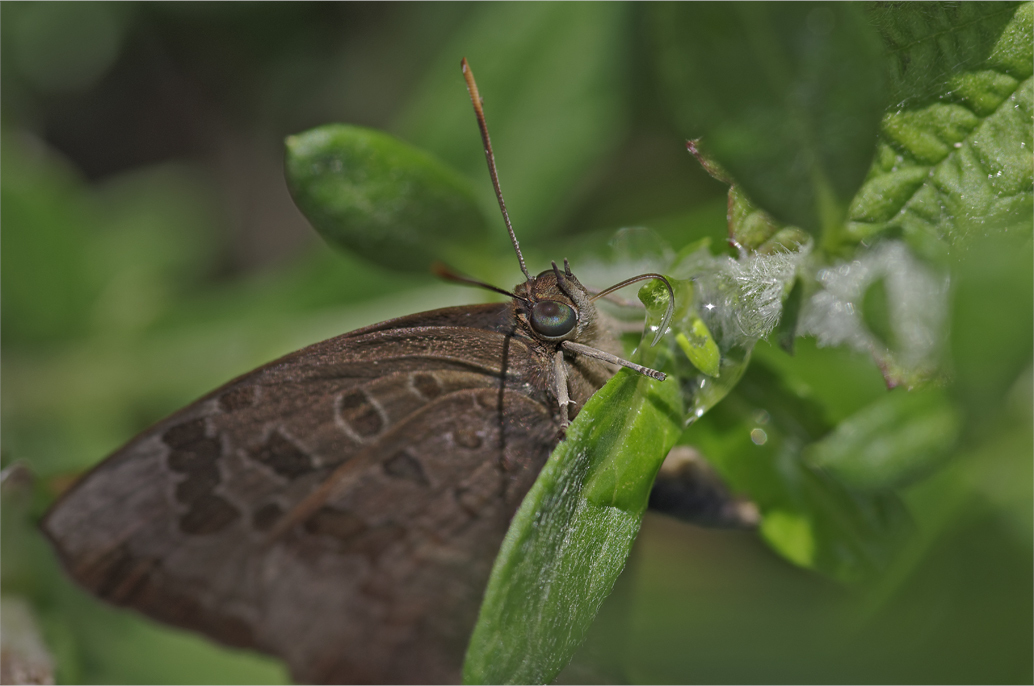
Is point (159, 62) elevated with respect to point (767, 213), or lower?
elevated

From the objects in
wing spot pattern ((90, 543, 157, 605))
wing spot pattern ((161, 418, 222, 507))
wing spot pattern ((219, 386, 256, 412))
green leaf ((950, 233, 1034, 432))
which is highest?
green leaf ((950, 233, 1034, 432))

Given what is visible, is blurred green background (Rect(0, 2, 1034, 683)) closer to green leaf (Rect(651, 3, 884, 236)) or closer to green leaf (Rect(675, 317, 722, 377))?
green leaf (Rect(651, 3, 884, 236))

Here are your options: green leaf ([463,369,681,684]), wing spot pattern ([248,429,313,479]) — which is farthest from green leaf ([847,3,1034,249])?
wing spot pattern ([248,429,313,479])

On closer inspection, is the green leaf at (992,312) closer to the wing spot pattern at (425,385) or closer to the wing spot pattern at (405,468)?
the wing spot pattern at (425,385)

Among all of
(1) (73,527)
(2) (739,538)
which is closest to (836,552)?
(2) (739,538)

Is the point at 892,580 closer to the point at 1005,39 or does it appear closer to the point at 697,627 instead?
the point at 697,627

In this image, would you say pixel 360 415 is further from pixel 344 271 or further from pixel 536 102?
pixel 536 102
